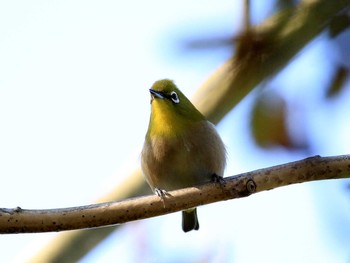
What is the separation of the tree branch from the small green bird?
2.74ft

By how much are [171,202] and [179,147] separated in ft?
3.67

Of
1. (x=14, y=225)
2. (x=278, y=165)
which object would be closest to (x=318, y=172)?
(x=278, y=165)

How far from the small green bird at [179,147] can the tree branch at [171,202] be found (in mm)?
835

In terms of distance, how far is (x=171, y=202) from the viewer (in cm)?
262

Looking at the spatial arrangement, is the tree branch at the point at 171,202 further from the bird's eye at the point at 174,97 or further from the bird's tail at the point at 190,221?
the bird's tail at the point at 190,221

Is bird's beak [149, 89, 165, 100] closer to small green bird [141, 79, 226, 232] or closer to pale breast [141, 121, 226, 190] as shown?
small green bird [141, 79, 226, 232]

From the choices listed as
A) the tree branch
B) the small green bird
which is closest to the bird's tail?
the small green bird

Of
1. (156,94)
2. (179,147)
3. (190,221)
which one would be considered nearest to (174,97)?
(156,94)

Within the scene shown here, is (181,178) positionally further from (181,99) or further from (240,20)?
(240,20)

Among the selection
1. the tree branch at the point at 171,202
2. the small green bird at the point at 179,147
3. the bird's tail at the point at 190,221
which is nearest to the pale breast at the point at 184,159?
the small green bird at the point at 179,147

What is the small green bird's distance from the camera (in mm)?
3666

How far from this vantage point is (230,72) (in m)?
2.21

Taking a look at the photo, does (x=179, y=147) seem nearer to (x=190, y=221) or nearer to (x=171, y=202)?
(x=190, y=221)

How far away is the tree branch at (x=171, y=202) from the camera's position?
91.5 inches
